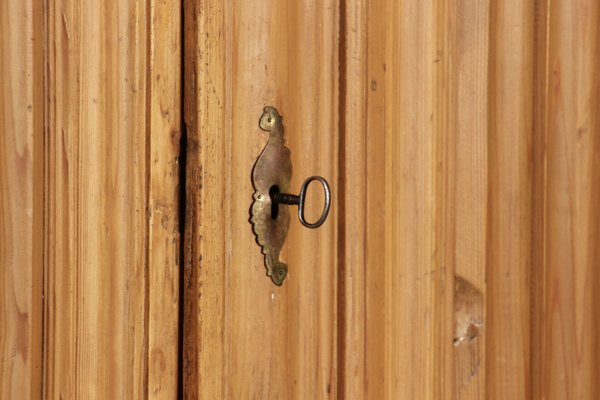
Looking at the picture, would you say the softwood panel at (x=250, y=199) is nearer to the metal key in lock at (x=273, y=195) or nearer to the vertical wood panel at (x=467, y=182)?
the metal key in lock at (x=273, y=195)

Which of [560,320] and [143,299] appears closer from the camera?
[143,299]

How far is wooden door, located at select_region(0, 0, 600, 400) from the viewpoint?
1.91 ft

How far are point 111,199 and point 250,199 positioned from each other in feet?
0.41

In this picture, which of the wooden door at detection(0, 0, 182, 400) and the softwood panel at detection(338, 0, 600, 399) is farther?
the softwood panel at detection(338, 0, 600, 399)

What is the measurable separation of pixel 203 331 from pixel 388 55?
0.31 metres

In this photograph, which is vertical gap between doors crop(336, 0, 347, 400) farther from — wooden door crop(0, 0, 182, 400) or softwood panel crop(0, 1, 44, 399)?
softwood panel crop(0, 1, 44, 399)

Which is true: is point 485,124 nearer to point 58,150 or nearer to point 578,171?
point 578,171

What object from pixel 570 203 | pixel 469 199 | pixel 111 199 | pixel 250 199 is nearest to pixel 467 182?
pixel 469 199

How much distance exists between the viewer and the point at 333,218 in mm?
740

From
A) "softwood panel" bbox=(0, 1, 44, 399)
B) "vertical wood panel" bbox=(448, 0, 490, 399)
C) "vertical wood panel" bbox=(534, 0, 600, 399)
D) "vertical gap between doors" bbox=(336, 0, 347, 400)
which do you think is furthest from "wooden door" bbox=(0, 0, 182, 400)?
"vertical wood panel" bbox=(534, 0, 600, 399)

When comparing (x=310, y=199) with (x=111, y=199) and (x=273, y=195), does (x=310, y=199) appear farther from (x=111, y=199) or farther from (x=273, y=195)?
(x=111, y=199)

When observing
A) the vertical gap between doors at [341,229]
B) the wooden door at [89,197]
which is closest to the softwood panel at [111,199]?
the wooden door at [89,197]

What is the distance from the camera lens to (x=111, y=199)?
1.98ft

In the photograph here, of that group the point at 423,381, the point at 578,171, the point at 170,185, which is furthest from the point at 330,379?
the point at 578,171
